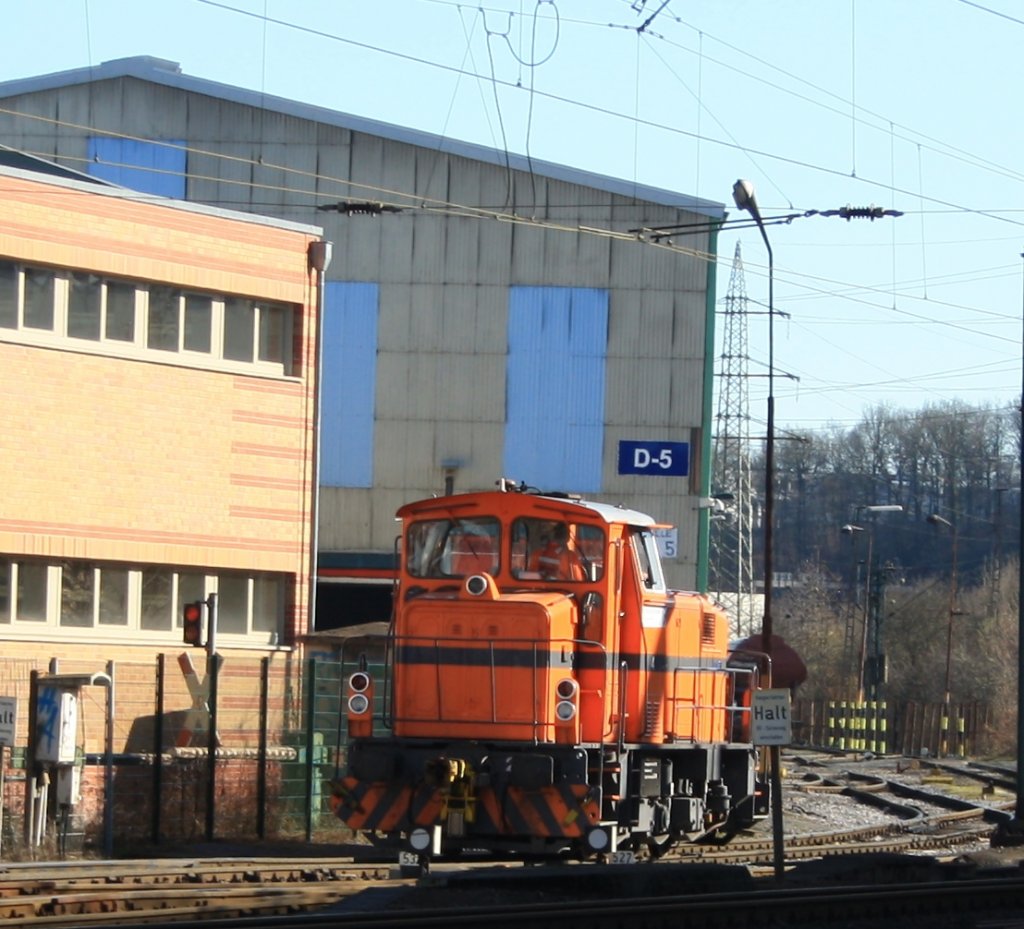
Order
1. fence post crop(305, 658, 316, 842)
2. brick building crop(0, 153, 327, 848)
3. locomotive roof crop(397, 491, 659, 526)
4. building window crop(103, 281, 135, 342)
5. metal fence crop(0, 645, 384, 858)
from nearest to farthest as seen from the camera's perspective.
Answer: locomotive roof crop(397, 491, 659, 526)
metal fence crop(0, 645, 384, 858)
fence post crop(305, 658, 316, 842)
brick building crop(0, 153, 327, 848)
building window crop(103, 281, 135, 342)

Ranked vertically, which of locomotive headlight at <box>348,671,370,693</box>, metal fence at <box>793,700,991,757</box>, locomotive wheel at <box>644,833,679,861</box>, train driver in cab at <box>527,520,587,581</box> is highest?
train driver in cab at <box>527,520,587,581</box>

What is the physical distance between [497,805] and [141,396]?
10.2 metres

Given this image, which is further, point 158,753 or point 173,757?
point 173,757

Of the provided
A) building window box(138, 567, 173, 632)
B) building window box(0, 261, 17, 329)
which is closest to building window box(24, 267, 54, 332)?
building window box(0, 261, 17, 329)

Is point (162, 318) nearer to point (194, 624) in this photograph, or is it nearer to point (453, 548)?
point (194, 624)

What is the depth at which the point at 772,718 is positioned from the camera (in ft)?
50.8

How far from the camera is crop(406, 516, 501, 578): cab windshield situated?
609 inches

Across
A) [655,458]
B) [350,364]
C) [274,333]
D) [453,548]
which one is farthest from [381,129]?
[453,548]

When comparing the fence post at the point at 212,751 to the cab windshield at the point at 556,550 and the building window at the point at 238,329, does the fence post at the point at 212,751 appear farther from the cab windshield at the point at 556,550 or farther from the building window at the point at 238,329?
the cab windshield at the point at 556,550

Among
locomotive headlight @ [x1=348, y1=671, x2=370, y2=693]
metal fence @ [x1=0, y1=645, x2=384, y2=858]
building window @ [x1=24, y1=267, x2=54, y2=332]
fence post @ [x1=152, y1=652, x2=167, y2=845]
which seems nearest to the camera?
locomotive headlight @ [x1=348, y1=671, x2=370, y2=693]

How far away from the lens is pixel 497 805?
14.5m

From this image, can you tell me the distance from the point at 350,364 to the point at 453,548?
25416 mm

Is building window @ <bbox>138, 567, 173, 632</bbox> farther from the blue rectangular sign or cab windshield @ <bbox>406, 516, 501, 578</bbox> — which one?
the blue rectangular sign

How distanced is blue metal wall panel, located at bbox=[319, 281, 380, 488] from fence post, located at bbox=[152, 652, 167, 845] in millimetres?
20888
